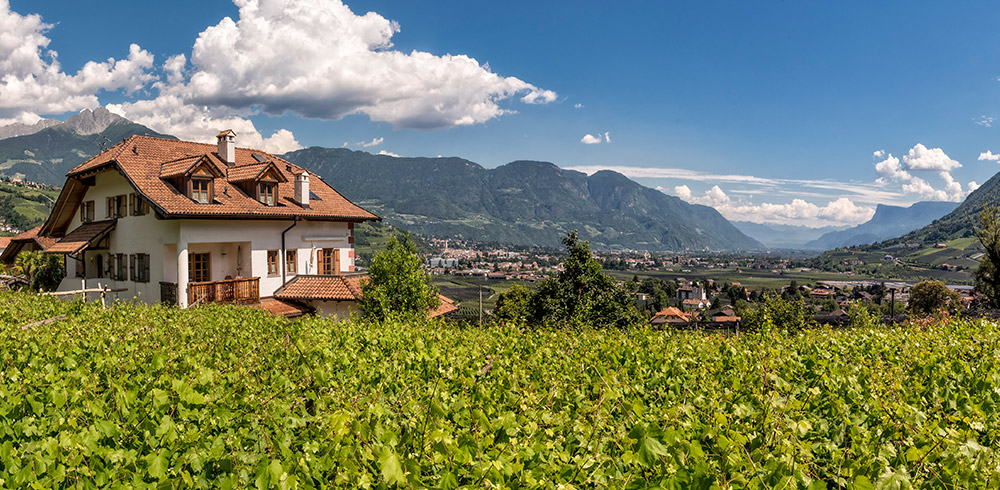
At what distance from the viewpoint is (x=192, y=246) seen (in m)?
21.7

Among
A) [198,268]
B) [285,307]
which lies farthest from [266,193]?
[285,307]

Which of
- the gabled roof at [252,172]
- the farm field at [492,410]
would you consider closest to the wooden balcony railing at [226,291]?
the gabled roof at [252,172]

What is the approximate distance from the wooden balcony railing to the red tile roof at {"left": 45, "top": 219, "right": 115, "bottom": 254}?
5.88 m

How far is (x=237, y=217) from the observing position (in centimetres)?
2108

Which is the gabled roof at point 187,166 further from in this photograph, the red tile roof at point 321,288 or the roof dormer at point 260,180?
the red tile roof at point 321,288

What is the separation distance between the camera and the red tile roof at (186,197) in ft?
66.4

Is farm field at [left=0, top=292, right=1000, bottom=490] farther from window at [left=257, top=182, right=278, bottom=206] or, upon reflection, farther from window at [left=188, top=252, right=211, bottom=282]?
window at [left=257, top=182, right=278, bottom=206]

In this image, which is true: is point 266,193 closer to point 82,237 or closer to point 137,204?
point 137,204

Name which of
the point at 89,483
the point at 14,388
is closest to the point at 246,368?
the point at 14,388

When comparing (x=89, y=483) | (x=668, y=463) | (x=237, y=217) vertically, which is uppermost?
(x=237, y=217)

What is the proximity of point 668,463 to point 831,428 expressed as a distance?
5.49 ft

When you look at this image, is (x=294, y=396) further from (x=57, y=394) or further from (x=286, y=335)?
(x=286, y=335)

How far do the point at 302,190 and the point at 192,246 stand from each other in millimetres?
5373

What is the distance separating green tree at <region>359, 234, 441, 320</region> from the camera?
18.8 metres
